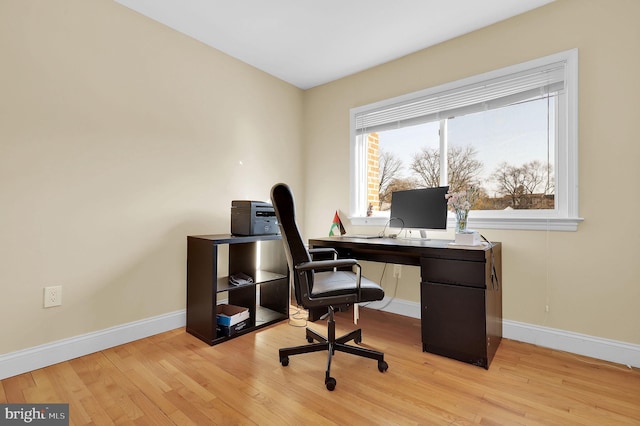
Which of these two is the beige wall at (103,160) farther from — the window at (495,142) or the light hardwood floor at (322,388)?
the window at (495,142)

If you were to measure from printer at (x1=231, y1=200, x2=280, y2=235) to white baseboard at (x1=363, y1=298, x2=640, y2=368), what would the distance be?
6.70ft

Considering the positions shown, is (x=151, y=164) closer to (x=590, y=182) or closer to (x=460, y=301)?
(x=460, y=301)

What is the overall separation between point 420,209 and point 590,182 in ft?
3.66

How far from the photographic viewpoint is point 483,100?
248 centimetres

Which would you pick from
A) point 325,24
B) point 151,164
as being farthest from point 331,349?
point 325,24

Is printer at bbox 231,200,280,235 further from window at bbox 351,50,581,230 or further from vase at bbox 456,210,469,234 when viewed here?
vase at bbox 456,210,469,234

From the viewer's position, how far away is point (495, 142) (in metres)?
2.49

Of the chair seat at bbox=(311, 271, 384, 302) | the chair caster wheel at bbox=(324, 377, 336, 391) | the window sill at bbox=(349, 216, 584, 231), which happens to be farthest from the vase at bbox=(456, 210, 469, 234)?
the chair caster wheel at bbox=(324, 377, 336, 391)

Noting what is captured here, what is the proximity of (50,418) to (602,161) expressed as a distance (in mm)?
3451

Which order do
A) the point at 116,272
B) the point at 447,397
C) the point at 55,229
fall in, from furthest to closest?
1. the point at 116,272
2. the point at 55,229
3. the point at 447,397

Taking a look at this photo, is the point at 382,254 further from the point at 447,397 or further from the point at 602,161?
the point at 602,161

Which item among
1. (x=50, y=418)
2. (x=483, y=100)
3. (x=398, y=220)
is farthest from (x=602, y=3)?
(x=50, y=418)

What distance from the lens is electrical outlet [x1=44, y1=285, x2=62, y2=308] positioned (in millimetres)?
1902

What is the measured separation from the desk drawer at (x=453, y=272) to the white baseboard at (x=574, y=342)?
2.49ft
